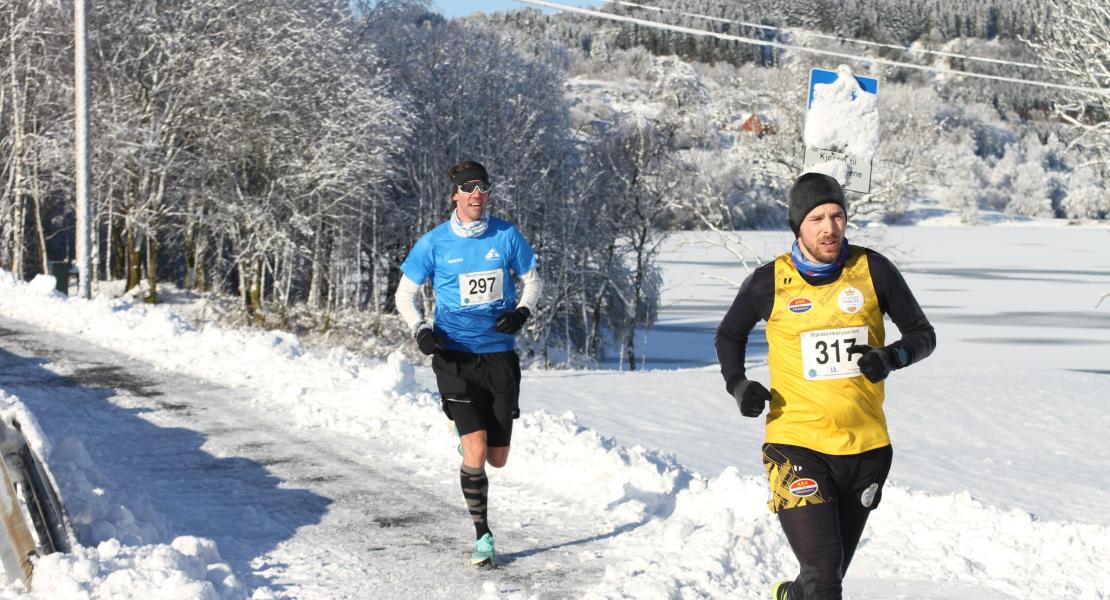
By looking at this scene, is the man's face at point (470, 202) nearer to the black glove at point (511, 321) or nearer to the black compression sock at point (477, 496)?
the black glove at point (511, 321)

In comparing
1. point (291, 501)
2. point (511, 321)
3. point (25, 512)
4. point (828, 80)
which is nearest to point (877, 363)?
point (511, 321)

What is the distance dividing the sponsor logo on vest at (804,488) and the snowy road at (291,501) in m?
1.72

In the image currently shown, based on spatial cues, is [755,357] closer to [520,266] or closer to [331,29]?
[331,29]

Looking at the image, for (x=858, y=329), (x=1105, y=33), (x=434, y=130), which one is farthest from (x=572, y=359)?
(x=858, y=329)

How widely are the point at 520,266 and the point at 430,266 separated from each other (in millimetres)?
468

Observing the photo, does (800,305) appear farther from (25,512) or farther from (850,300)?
(25,512)

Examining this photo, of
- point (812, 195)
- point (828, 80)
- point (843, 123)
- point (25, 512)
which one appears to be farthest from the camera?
point (828, 80)

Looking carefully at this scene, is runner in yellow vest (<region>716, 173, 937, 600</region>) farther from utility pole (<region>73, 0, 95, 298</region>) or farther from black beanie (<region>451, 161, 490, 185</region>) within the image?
utility pole (<region>73, 0, 95, 298</region>)

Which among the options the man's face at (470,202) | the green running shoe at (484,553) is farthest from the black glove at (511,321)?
the green running shoe at (484,553)

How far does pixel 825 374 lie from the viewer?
402 centimetres

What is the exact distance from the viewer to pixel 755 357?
121ft

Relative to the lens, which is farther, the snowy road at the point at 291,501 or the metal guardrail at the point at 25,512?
the snowy road at the point at 291,501

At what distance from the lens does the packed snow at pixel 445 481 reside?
5520 millimetres

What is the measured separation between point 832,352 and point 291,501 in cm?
417
